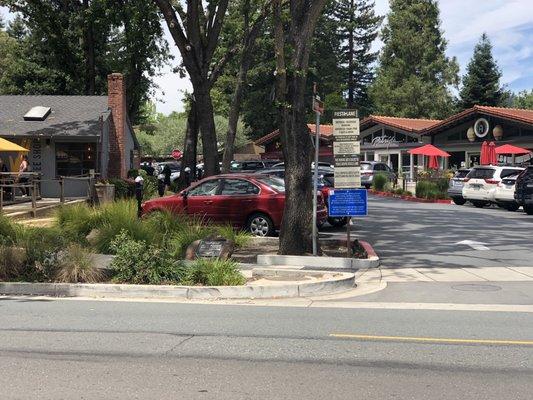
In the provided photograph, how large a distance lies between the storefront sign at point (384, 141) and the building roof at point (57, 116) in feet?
75.4

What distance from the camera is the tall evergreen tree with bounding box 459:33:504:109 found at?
49.4 meters

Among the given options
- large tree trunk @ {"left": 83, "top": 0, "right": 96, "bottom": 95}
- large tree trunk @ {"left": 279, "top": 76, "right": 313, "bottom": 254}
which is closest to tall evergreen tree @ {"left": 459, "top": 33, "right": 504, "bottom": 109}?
large tree trunk @ {"left": 83, "top": 0, "right": 96, "bottom": 95}

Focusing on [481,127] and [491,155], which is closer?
[491,155]

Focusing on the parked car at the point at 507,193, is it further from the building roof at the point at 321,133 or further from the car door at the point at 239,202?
the building roof at the point at 321,133

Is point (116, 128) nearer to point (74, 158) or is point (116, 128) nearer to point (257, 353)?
point (74, 158)

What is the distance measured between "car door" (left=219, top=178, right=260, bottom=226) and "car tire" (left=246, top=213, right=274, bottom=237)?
162mm

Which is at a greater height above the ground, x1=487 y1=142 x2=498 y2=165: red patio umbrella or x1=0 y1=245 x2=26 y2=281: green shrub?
x1=487 y1=142 x2=498 y2=165: red patio umbrella

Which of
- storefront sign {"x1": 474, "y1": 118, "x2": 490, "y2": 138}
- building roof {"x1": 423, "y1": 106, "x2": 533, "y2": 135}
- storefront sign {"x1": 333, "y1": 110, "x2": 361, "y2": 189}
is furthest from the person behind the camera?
storefront sign {"x1": 474, "y1": 118, "x2": 490, "y2": 138}

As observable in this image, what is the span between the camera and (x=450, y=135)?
38844 mm

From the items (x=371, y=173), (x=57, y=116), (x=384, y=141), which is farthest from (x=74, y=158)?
(x=384, y=141)

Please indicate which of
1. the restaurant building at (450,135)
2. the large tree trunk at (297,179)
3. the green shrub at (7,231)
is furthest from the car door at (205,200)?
the restaurant building at (450,135)

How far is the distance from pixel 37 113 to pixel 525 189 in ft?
64.0

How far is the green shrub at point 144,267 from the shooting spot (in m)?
9.79

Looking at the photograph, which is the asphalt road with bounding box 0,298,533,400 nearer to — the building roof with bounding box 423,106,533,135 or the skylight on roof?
the skylight on roof
